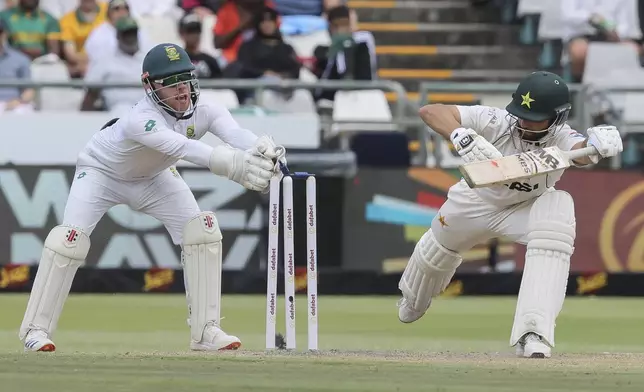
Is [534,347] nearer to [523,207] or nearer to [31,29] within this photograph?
[523,207]

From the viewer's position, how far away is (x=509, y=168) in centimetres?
758

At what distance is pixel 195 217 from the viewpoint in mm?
8180

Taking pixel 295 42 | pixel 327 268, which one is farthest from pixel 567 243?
pixel 295 42

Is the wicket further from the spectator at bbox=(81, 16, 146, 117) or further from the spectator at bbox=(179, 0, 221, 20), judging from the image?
the spectator at bbox=(179, 0, 221, 20)

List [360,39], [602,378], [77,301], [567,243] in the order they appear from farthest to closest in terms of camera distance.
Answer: [360,39], [77,301], [567,243], [602,378]

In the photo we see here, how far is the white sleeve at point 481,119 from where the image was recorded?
26.5 feet

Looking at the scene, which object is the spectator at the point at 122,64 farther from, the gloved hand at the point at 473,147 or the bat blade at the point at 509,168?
the bat blade at the point at 509,168

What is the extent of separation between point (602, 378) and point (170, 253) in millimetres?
6470

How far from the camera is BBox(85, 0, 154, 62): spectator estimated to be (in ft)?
45.3

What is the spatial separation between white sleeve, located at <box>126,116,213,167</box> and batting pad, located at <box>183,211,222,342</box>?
48 cm

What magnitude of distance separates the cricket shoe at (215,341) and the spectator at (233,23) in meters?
6.99

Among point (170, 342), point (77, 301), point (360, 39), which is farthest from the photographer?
point (360, 39)

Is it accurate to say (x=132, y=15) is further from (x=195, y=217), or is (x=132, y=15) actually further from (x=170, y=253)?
(x=195, y=217)

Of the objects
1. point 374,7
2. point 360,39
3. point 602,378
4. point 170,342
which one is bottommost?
point 602,378
